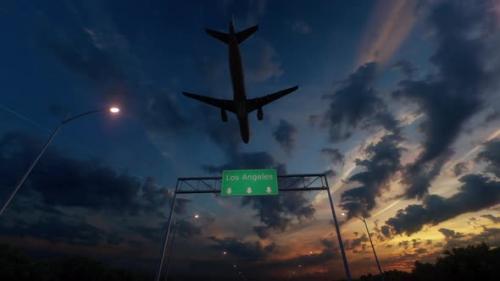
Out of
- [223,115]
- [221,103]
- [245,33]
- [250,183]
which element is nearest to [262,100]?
[221,103]

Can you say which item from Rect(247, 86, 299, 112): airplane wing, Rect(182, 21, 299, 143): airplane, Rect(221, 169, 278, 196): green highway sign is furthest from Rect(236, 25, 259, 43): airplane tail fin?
Rect(221, 169, 278, 196): green highway sign

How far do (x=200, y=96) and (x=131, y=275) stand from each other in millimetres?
61251

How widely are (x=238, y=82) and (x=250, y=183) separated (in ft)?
29.7

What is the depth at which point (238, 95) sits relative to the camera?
76.4 feet

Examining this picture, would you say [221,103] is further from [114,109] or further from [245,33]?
[114,109]

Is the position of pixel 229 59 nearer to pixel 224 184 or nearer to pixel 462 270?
pixel 224 184

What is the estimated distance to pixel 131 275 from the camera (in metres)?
63.6

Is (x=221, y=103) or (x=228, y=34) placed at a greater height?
(x=228, y=34)

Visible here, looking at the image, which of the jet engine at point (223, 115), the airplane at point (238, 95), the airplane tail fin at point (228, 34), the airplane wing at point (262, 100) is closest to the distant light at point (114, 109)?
the airplane at point (238, 95)

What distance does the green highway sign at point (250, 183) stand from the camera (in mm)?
22188

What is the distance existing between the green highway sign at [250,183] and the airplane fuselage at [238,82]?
546 centimetres

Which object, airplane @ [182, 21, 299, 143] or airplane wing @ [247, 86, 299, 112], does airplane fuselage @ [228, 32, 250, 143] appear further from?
airplane wing @ [247, 86, 299, 112]

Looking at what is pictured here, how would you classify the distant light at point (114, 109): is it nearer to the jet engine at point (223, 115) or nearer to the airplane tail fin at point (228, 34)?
the airplane tail fin at point (228, 34)

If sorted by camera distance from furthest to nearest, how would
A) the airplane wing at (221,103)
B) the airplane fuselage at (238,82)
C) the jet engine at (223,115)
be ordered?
the jet engine at (223,115) < the airplane wing at (221,103) < the airplane fuselage at (238,82)
